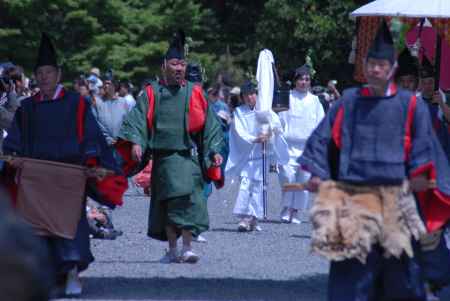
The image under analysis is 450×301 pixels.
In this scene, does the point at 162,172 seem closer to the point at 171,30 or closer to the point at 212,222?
the point at 212,222

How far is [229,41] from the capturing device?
136 ft

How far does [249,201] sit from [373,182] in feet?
22.0

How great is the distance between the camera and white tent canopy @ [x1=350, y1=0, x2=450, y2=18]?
8.41 metres

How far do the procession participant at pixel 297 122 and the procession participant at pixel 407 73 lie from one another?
5.70 meters

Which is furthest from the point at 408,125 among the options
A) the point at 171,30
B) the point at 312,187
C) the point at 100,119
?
the point at 171,30

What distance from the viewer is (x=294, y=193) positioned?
13.5 m

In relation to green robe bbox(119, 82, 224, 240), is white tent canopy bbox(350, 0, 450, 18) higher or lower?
higher

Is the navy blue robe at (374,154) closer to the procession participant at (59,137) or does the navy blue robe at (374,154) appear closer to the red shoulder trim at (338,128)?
the red shoulder trim at (338,128)

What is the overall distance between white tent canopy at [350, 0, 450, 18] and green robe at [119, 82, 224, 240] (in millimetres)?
1739

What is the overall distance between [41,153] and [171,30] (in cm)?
2828

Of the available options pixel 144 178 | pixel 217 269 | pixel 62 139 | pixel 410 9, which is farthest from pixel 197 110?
pixel 410 9

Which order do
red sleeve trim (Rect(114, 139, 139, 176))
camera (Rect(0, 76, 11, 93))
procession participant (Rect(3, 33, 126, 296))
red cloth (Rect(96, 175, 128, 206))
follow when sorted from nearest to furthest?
1. procession participant (Rect(3, 33, 126, 296))
2. red cloth (Rect(96, 175, 128, 206))
3. red sleeve trim (Rect(114, 139, 139, 176))
4. camera (Rect(0, 76, 11, 93))

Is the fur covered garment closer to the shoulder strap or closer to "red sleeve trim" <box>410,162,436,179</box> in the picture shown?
"red sleeve trim" <box>410,162,436,179</box>

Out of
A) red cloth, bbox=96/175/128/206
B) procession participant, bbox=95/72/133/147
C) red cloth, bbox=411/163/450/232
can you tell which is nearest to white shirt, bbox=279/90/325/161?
procession participant, bbox=95/72/133/147
